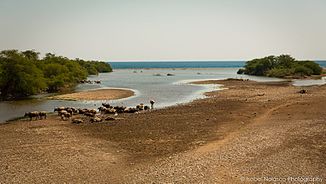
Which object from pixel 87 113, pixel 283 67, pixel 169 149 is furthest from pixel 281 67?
pixel 169 149

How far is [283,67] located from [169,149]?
109 m

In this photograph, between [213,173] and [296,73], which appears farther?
[296,73]

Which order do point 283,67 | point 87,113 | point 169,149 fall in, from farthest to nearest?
point 283,67
point 87,113
point 169,149

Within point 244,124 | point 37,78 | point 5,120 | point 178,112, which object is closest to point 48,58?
point 37,78

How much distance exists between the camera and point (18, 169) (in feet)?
56.2

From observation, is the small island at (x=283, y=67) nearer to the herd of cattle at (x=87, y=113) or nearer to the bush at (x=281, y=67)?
the bush at (x=281, y=67)

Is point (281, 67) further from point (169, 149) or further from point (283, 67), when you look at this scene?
point (169, 149)

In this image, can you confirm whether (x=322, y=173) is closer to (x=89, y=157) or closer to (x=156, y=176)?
(x=156, y=176)

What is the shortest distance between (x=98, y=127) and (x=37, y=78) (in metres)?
36.7

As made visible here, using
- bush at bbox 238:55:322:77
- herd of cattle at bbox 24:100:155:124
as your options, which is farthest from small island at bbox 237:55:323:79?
herd of cattle at bbox 24:100:155:124

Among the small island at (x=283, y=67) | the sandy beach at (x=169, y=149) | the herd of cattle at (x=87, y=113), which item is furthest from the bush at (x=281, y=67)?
the herd of cattle at (x=87, y=113)

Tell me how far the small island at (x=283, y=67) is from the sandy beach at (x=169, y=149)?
3309 inches

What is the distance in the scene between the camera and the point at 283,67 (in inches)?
4734

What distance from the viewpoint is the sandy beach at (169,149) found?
15867 mm
